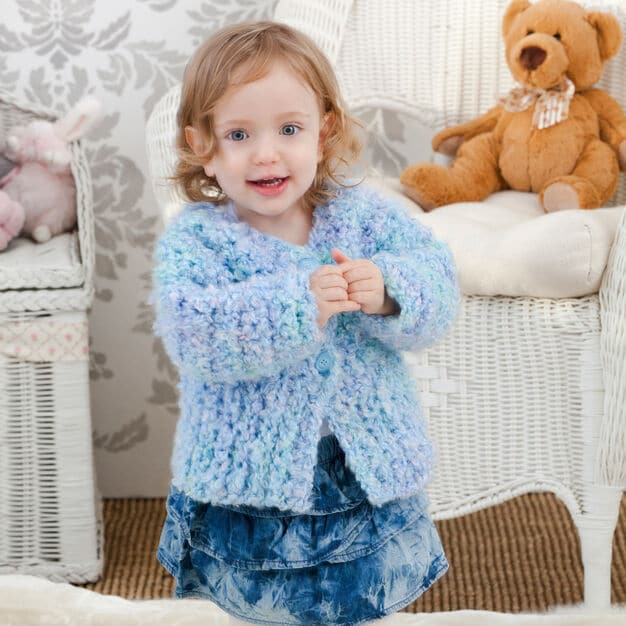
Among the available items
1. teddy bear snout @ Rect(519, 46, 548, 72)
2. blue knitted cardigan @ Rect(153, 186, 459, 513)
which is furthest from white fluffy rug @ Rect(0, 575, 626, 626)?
teddy bear snout @ Rect(519, 46, 548, 72)

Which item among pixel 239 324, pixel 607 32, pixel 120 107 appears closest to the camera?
pixel 239 324

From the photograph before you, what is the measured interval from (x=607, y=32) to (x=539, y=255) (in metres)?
0.53

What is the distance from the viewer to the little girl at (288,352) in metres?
0.85

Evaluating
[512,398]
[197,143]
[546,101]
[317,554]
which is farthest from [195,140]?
[546,101]

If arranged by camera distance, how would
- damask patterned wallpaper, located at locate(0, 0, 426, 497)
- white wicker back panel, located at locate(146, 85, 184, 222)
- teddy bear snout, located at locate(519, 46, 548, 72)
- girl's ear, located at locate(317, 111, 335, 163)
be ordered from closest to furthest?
1. girl's ear, located at locate(317, 111, 335, 163)
2. white wicker back panel, located at locate(146, 85, 184, 222)
3. teddy bear snout, located at locate(519, 46, 548, 72)
4. damask patterned wallpaper, located at locate(0, 0, 426, 497)

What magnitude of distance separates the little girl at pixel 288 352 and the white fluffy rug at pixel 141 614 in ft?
1.45

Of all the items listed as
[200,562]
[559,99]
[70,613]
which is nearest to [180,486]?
[200,562]

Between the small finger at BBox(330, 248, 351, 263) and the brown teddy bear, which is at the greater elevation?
the brown teddy bear

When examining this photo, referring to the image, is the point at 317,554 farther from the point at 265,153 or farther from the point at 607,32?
the point at 607,32

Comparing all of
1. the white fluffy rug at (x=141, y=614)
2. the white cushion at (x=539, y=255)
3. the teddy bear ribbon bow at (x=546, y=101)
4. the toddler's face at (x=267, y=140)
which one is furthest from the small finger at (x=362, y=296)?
the teddy bear ribbon bow at (x=546, y=101)

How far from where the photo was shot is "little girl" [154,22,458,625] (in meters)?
0.85

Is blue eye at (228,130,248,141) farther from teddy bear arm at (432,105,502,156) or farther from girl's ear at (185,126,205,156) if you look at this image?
teddy bear arm at (432,105,502,156)

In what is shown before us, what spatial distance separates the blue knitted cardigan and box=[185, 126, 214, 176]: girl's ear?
38 mm

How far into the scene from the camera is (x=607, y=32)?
64.0 inches
